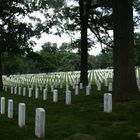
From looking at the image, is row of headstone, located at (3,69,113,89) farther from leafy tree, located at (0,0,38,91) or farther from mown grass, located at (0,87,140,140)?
mown grass, located at (0,87,140,140)

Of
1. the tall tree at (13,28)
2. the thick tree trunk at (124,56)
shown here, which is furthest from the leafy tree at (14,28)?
the thick tree trunk at (124,56)

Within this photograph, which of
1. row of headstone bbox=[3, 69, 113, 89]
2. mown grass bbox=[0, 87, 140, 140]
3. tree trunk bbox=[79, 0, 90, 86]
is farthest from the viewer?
row of headstone bbox=[3, 69, 113, 89]

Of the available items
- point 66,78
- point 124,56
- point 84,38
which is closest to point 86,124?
point 124,56

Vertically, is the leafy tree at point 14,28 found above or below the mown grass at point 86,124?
above

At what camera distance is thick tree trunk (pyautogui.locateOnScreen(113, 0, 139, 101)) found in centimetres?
1562

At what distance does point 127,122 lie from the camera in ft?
38.9

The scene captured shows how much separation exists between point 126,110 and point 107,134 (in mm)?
3105

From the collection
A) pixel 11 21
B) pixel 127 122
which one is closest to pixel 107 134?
pixel 127 122

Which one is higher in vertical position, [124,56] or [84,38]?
[84,38]

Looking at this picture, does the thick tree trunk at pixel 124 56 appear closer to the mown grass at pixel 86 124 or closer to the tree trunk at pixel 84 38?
the mown grass at pixel 86 124

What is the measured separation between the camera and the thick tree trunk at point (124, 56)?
15625 millimetres

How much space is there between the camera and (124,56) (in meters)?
15.8

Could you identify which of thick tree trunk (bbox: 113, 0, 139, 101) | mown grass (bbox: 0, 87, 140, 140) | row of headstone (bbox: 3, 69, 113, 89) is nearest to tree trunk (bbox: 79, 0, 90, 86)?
row of headstone (bbox: 3, 69, 113, 89)

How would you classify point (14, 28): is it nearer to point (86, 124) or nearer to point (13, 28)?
point (13, 28)
